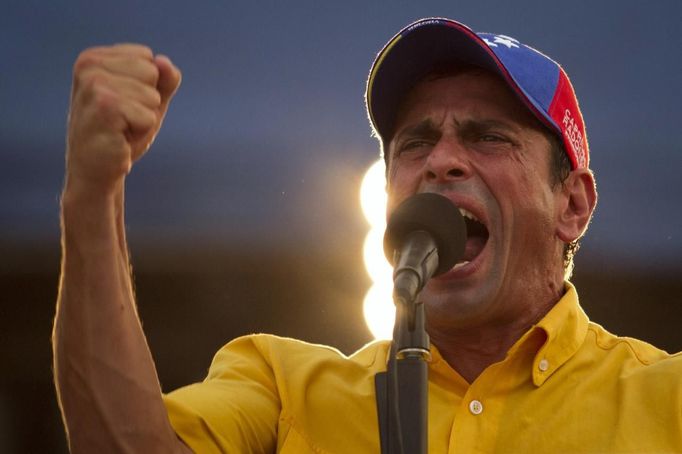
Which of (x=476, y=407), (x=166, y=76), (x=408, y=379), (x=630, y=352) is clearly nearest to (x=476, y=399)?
(x=476, y=407)

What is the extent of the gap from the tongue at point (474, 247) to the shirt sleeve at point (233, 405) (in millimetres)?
531

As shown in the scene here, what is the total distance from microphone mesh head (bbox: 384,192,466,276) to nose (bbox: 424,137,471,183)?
2.34 feet

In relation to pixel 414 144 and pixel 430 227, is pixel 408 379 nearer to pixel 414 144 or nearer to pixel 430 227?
pixel 430 227

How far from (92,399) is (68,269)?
0.25 m

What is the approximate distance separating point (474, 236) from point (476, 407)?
1.58ft

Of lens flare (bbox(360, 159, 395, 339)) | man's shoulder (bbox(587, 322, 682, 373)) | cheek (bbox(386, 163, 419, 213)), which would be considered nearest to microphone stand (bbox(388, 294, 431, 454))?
man's shoulder (bbox(587, 322, 682, 373))

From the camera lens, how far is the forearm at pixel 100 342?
7.29ft

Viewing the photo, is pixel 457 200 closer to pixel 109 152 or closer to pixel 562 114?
pixel 562 114

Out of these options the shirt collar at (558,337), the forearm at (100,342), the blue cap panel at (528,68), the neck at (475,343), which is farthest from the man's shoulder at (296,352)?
the blue cap panel at (528,68)

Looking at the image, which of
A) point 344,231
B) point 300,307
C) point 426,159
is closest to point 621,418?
point 426,159

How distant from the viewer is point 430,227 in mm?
2189

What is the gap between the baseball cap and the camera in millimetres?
3047

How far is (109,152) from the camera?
6.90ft

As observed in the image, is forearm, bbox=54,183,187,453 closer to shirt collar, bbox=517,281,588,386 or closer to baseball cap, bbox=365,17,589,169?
shirt collar, bbox=517,281,588,386
